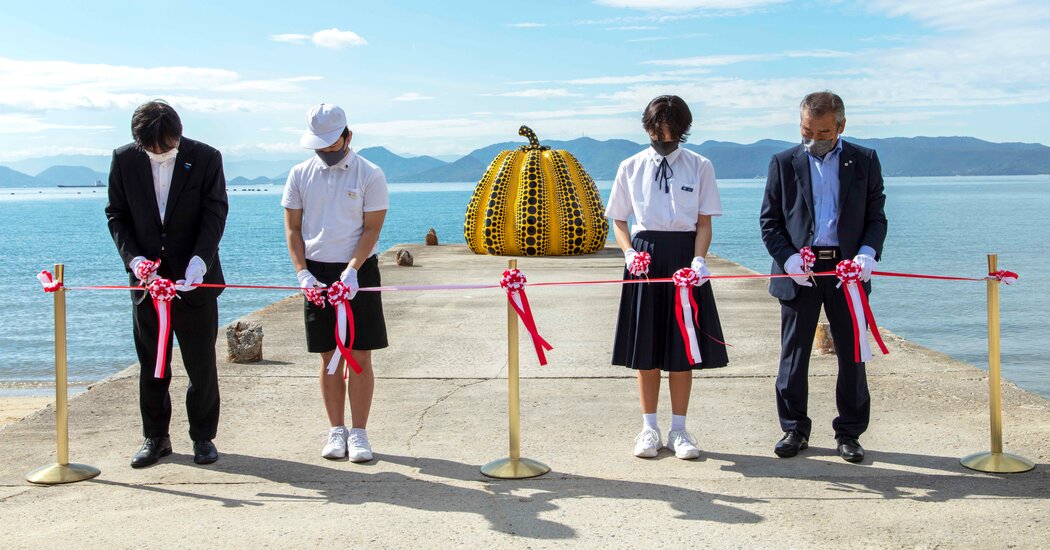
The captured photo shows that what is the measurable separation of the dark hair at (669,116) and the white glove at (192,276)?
7.81ft

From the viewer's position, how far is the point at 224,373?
8359 mm

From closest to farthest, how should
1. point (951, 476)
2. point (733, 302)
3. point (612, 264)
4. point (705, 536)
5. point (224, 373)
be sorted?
point (705, 536)
point (951, 476)
point (224, 373)
point (733, 302)
point (612, 264)

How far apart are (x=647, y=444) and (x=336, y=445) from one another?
1.63 m

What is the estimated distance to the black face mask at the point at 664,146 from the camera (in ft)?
18.5

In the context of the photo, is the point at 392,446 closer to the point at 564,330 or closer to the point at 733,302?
the point at 564,330

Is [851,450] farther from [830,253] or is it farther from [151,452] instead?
[151,452]

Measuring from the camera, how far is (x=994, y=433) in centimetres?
555

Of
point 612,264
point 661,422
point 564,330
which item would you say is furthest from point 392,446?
point 612,264

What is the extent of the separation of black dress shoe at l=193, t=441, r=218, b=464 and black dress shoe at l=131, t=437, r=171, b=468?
0.56 feet

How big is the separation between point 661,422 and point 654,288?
46.0 inches

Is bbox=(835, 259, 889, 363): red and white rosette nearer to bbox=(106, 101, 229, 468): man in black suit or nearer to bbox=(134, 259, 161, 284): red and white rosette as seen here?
bbox=(106, 101, 229, 468): man in black suit

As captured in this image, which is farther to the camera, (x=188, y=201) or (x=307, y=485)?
(x=188, y=201)

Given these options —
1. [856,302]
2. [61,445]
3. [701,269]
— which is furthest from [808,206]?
[61,445]

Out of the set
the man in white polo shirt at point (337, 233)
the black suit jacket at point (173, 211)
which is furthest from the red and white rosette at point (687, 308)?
the black suit jacket at point (173, 211)
